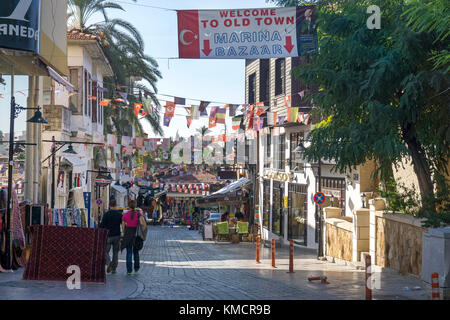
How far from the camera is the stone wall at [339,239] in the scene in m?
18.8

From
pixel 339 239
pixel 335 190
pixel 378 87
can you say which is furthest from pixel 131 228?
pixel 335 190

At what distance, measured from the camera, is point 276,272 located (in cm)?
1653

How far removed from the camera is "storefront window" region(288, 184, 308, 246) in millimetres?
29406

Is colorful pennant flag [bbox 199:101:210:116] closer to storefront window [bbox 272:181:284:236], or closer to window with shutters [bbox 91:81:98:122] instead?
window with shutters [bbox 91:81:98:122]

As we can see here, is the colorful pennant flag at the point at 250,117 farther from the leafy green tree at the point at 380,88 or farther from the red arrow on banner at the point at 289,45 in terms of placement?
the leafy green tree at the point at 380,88

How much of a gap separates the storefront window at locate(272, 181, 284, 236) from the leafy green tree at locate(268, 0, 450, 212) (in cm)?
1849

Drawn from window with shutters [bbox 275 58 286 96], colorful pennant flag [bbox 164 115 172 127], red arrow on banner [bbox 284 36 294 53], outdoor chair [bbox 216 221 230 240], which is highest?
window with shutters [bbox 275 58 286 96]

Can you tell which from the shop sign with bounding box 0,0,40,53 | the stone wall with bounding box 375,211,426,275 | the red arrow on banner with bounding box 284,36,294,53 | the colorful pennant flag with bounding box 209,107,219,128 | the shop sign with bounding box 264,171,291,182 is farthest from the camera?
the shop sign with bounding box 264,171,291,182

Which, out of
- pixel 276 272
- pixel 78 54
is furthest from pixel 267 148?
pixel 276 272

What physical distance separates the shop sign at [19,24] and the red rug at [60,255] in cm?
458

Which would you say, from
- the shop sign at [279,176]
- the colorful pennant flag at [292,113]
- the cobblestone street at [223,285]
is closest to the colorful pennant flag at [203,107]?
the colorful pennant flag at [292,113]

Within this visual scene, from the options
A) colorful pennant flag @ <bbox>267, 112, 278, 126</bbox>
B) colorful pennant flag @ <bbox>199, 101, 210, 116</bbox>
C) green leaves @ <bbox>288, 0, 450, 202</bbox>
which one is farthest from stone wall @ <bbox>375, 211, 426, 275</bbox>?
colorful pennant flag @ <bbox>267, 112, 278, 126</bbox>

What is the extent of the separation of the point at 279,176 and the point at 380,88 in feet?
65.7

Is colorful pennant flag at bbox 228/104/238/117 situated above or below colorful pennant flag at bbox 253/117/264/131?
above
